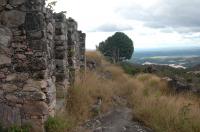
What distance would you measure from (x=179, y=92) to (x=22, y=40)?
9.04m

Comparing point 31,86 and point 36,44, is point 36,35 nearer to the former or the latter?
point 36,44

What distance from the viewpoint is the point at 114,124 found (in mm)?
9734

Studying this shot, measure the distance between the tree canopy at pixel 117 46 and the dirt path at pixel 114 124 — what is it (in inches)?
969

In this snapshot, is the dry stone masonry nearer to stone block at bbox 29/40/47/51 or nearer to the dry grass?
stone block at bbox 29/40/47/51

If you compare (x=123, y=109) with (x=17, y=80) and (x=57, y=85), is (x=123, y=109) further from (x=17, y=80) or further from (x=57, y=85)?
(x=17, y=80)

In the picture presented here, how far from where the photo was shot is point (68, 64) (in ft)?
35.3

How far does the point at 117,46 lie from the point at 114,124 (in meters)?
26.3

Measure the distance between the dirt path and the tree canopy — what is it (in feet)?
80.7

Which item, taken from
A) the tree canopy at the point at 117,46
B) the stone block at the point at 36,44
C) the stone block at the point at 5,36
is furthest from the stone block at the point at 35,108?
the tree canopy at the point at 117,46

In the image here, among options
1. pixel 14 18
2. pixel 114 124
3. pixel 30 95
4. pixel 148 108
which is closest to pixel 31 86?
pixel 30 95

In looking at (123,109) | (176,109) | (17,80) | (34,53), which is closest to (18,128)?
(17,80)

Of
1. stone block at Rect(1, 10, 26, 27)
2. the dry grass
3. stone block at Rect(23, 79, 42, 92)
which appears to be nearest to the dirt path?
the dry grass

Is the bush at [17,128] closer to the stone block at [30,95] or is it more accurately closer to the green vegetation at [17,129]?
the green vegetation at [17,129]

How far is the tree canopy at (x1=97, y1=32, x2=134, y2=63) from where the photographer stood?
35.8m
